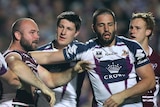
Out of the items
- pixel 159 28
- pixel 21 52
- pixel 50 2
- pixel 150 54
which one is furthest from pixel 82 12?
pixel 21 52

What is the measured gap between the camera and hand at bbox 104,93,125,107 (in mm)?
6633

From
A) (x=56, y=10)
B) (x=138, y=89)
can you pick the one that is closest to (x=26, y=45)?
(x=138, y=89)

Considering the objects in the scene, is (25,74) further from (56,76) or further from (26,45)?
(56,76)

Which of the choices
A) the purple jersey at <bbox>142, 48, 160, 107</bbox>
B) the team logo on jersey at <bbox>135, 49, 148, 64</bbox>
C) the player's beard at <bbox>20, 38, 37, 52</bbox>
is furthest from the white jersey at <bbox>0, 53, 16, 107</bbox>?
the purple jersey at <bbox>142, 48, 160, 107</bbox>

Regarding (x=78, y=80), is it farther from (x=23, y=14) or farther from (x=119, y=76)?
(x=23, y=14)

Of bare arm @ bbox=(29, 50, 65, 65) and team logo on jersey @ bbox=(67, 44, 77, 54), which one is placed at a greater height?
team logo on jersey @ bbox=(67, 44, 77, 54)

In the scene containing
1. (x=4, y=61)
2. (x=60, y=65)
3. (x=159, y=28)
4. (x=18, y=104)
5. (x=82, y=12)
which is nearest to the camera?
(x=4, y=61)

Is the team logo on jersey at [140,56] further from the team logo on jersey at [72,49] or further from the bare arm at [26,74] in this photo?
the bare arm at [26,74]

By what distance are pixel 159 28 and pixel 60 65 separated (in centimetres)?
444

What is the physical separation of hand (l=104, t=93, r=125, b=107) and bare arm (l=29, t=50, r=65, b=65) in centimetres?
84

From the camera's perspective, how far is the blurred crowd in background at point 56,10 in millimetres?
12899

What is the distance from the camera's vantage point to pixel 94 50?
699cm

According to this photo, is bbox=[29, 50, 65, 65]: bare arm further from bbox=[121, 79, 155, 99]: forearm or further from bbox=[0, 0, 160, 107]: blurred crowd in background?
bbox=[0, 0, 160, 107]: blurred crowd in background

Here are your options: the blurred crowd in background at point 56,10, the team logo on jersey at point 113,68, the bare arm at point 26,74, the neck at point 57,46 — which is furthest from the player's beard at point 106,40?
the blurred crowd in background at point 56,10
